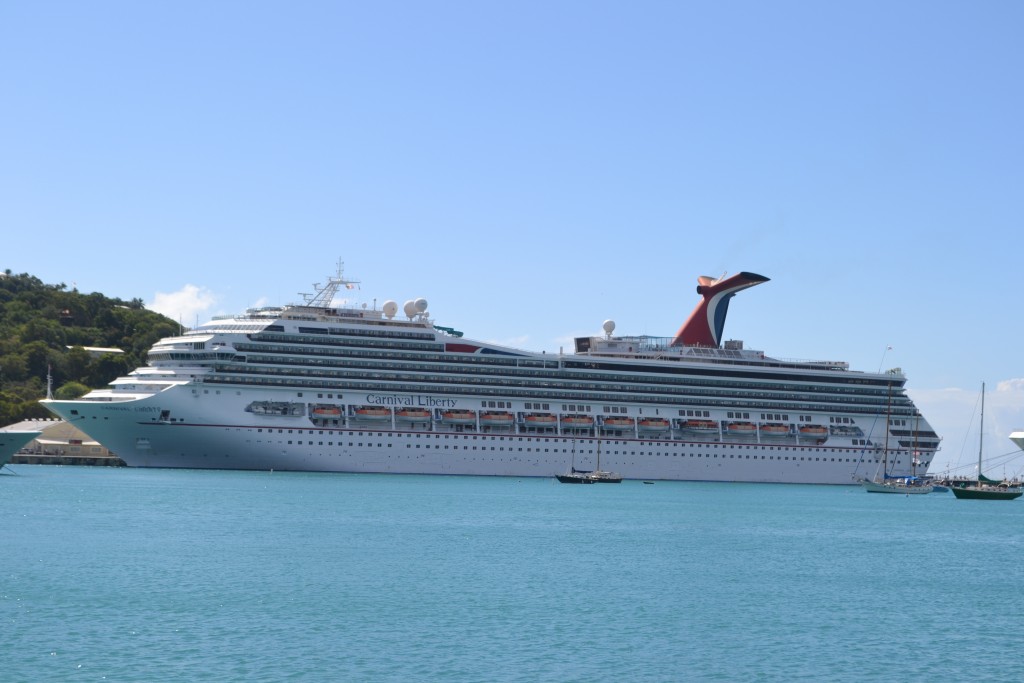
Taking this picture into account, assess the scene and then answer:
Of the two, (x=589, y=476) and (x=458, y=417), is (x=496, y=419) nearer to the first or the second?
(x=458, y=417)

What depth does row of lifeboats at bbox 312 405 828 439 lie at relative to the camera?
279ft

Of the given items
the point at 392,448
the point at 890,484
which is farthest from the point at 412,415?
the point at 890,484

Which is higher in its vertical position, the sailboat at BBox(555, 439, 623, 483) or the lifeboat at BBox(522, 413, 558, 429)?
the lifeboat at BBox(522, 413, 558, 429)

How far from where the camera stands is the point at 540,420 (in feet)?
297

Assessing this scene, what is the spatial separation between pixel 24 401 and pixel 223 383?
45369mm

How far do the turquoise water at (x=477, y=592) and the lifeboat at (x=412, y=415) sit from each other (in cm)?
1872

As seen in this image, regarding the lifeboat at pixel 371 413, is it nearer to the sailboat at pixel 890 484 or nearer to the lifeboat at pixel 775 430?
A: the lifeboat at pixel 775 430

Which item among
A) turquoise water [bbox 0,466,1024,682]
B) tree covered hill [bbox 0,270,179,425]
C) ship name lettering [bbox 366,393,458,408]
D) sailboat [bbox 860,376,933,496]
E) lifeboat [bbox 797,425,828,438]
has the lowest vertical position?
turquoise water [bbox 0,466,1024,682]

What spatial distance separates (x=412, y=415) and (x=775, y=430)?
2651 centimetres

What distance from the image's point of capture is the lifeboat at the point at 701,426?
94312 mm

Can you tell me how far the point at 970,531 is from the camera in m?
67.8

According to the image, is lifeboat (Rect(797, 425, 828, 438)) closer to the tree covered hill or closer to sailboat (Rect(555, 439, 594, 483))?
sailboat (Rect(555, 439, 594, 483))

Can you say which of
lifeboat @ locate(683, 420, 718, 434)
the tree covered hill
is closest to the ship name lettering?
lifeboat @ locate(683, 420, 718, 434)

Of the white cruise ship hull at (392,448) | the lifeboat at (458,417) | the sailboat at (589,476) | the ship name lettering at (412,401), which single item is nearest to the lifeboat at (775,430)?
the white cruise ship hull at (392,448)
